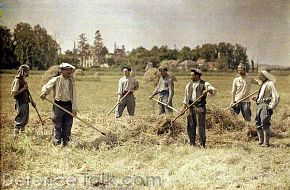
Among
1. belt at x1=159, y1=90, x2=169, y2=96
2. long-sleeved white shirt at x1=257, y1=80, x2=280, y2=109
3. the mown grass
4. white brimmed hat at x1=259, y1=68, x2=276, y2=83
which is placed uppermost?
white brimmed hat at x1=259, y1=68, x2=276, y2=83

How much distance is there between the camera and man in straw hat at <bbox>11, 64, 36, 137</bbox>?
503 cm

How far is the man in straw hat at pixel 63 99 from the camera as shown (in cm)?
507

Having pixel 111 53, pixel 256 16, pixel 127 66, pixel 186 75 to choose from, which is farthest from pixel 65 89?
pixel 256 16

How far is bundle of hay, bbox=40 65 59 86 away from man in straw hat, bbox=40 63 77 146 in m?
0.33

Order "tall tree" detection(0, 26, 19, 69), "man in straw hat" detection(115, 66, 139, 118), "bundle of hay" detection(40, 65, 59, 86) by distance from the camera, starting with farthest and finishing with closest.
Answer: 1. "man in straw hat" detection(115, 66, 139, 118)
2. "bundle of hay" detection(40, 65, 59, 86)
3. "tall tree" detection(0, 26, 19, 69)

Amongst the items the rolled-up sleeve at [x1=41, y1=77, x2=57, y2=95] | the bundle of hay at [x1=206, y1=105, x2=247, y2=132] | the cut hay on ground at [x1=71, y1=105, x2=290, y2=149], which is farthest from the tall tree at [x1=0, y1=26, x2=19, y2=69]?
the bundle of hay at [x1=206, y1=105, x2=247, y2=132]

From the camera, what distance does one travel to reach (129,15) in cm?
468

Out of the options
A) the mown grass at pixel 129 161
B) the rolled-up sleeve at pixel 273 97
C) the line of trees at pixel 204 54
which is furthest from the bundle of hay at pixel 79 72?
the rolled-up sleeve at pixel 273 97

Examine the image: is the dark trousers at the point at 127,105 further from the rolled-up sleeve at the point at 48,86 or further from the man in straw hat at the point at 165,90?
the rolled-up sleeve at the point at 48,86

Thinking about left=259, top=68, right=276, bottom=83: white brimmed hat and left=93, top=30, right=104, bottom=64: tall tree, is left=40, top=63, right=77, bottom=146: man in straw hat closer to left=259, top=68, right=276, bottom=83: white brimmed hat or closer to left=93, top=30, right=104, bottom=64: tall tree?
left=93, top=30, right=104, bottom=64: tall tree

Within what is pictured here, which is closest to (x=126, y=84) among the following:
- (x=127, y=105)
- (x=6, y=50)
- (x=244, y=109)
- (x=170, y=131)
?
(x=127, y=105)

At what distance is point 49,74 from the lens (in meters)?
5.77

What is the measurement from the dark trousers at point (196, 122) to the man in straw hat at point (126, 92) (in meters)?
1.23

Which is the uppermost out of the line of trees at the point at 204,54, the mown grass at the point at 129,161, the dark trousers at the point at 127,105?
the line of trees at the point at 204,54
